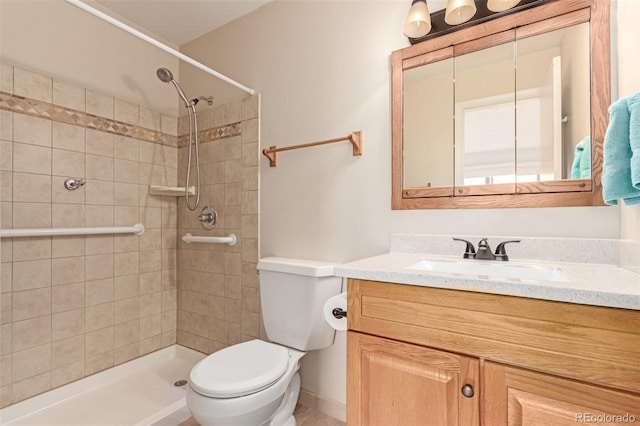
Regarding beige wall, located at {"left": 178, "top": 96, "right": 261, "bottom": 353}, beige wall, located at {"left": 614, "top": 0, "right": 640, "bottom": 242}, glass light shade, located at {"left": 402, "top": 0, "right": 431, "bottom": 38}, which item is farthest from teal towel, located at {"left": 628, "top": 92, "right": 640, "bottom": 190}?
beige wall, located at {"left": 178, "top": 96, "right": 261, "bottom": 353}

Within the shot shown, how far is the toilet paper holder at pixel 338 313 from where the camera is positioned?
1.30 meters

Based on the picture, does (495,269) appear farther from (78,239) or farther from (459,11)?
(78,239)

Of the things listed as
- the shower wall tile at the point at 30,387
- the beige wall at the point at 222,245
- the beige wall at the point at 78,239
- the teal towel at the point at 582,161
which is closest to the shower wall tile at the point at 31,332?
the beige wall at the point at 78,239

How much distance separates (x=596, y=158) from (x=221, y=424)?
165 cm

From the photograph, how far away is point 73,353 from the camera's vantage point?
1841 millimetres

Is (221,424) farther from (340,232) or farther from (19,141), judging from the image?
(19,141)

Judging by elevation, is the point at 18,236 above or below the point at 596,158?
below

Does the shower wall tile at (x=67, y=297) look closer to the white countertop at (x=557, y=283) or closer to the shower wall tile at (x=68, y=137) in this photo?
the shower wall tile at (x=68, y=137)

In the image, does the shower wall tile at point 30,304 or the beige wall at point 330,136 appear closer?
the beige wall at point 330,136

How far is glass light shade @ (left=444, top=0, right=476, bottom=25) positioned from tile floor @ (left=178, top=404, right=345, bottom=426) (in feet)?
6.26

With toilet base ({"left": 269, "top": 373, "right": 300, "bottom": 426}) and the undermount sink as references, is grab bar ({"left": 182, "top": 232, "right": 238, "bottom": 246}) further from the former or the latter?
the undermount sink

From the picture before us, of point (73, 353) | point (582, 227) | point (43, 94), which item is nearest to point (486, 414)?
point (582, 227)

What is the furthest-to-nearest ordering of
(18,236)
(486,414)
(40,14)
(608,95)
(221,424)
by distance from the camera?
(40,14) < (18,236) < (221,424) < (608,95) < (486,414)

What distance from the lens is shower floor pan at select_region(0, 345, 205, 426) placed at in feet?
5.30
